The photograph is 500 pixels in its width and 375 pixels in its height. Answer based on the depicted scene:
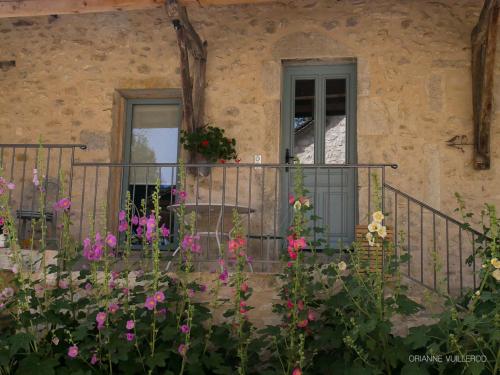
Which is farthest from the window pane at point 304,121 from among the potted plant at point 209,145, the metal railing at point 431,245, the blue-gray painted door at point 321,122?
the metal railing at point 431,245

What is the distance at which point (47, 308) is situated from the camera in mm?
3281

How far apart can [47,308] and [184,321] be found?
77cm

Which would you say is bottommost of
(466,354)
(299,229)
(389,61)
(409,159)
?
(466,354)

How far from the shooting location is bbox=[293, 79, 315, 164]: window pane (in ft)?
19.4

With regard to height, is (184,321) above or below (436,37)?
below

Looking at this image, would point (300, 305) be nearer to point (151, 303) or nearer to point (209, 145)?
point (151, 303)

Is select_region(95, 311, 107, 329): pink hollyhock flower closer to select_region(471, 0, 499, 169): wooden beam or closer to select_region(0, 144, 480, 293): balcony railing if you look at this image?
select_region(0, 144, 480, 293): balcony railing

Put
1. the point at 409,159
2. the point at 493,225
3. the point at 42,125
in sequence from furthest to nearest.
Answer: the point at 42,125, the point at 409,159, the point at 493,225

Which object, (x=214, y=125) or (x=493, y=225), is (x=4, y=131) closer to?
(x=214, y=125)

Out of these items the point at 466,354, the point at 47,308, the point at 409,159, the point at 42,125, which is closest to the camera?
the point at 466,354

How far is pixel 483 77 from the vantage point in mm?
5184

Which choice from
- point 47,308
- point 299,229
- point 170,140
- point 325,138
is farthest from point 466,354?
point 170,140

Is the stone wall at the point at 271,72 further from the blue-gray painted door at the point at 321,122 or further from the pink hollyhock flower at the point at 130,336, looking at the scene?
the pink hollyhock flower at the point at 130,336

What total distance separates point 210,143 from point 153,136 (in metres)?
0.99
